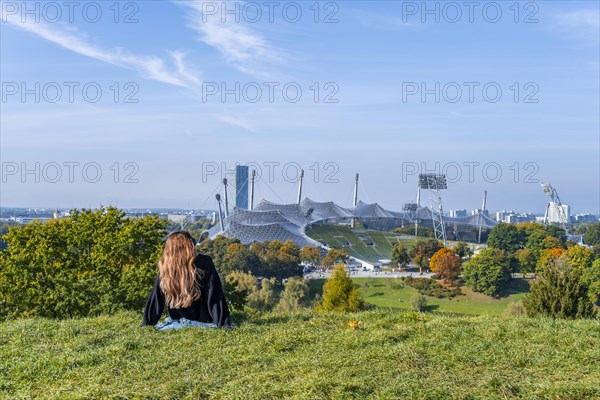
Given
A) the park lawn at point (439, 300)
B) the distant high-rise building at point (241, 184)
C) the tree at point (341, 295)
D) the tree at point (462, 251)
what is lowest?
the park lawn at point (439, 300)

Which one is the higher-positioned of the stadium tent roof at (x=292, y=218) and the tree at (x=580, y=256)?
the stadium tent roof at (x=292, y=218)

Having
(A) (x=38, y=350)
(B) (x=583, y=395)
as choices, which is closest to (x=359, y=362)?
(B) (x=583, y=395)

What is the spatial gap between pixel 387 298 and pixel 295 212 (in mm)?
41422

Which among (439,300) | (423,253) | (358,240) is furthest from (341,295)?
(358,240)

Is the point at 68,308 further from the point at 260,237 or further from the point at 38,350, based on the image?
the point at 260,237

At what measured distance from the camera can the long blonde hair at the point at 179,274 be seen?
191 inches

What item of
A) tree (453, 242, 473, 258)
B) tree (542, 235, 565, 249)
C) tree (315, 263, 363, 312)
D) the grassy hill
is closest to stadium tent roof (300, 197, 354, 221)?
the grassy hill

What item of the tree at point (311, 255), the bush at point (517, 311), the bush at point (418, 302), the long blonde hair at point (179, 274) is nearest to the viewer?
the long blonde hair at point (179, 274)

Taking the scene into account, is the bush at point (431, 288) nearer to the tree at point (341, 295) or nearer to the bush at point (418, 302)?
the bush at point (418, 302)

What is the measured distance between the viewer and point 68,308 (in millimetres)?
10219

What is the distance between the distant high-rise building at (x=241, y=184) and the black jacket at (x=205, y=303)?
108m

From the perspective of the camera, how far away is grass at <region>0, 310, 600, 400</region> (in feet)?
11.1

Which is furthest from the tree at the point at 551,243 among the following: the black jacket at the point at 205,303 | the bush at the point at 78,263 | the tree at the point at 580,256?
the black jacket at the point at 205,303

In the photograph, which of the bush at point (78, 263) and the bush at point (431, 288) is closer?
the bush at point (78, 263)
